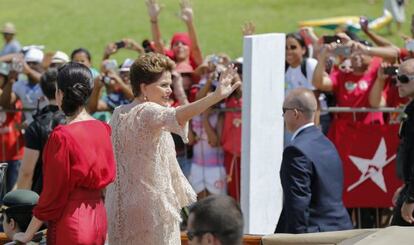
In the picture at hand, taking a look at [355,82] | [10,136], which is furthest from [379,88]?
[10,136]

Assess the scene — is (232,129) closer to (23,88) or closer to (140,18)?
(23,88)

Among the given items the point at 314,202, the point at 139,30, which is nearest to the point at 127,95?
the point at 314,202

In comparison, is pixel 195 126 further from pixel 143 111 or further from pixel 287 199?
pixel 143 111

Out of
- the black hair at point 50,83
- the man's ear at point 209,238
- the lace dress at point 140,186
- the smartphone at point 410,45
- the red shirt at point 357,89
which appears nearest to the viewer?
the man's ear at point 209,238

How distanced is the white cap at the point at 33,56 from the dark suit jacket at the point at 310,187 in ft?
19.2

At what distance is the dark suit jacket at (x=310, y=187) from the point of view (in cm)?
725

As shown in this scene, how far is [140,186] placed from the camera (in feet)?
21.7

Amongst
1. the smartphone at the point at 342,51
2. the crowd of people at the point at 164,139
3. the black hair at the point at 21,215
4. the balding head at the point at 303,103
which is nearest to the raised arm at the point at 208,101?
the crowd of people at the point at 164,139

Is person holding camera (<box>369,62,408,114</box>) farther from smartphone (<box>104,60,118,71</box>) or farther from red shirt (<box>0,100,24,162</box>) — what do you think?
red shirt (<box>0,100,24,162</box>)

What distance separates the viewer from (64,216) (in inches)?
243

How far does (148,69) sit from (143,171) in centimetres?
63

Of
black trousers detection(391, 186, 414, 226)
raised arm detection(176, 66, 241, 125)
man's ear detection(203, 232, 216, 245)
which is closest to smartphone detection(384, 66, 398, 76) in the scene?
black trousers detection(391, 186, 414, 226)

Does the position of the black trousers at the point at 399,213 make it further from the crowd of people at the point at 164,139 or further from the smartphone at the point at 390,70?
the smartphone at the point at 390,70

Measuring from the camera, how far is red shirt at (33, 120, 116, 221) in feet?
19.9
